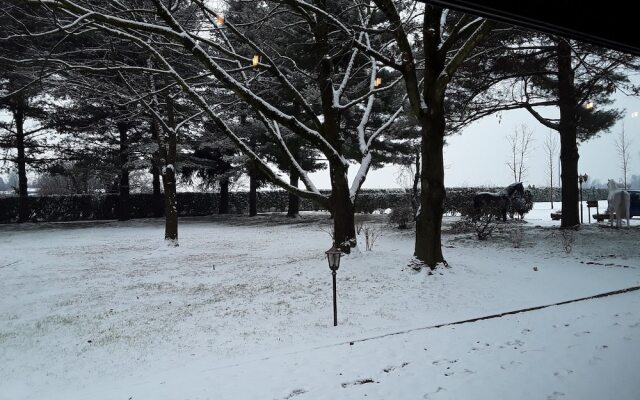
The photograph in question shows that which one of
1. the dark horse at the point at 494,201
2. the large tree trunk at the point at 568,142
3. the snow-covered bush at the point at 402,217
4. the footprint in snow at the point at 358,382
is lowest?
the footprint in snow at the point at 358,382

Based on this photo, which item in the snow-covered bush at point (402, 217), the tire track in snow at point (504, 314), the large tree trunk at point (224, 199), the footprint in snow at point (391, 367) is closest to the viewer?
the footprint in snow at point (391, 367)

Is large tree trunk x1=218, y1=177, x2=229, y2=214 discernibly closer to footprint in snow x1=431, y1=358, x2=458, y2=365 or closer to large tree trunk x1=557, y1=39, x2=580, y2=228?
large tree trunk x1=557, y1=39, x2=580, y2=228

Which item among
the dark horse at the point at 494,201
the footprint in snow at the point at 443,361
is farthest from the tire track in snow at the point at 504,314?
the dark horse at the point at 494,201

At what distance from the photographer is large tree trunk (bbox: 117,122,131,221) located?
2406 cm

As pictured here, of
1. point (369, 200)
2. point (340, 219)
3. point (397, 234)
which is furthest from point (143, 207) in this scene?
point (340, 219)

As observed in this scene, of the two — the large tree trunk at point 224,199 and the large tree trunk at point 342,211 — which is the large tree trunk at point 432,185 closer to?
the large tree trunk at point 342,211

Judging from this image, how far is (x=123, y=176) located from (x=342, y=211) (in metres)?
20.4

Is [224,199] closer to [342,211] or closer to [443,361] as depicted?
[342,211]

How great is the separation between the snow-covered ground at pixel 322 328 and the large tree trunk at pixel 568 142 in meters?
3.41

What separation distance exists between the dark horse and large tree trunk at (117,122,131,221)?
1992cm

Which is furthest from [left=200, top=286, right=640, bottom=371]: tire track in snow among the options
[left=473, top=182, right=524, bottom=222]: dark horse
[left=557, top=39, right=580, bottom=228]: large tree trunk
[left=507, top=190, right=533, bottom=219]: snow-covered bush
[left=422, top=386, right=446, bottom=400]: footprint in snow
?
[left=507, top=190, right=533, bottom=219]: snow-covered bush

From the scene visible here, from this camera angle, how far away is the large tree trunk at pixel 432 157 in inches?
306

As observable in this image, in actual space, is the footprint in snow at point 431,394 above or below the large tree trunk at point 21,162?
below

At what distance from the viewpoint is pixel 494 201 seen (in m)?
13.2
